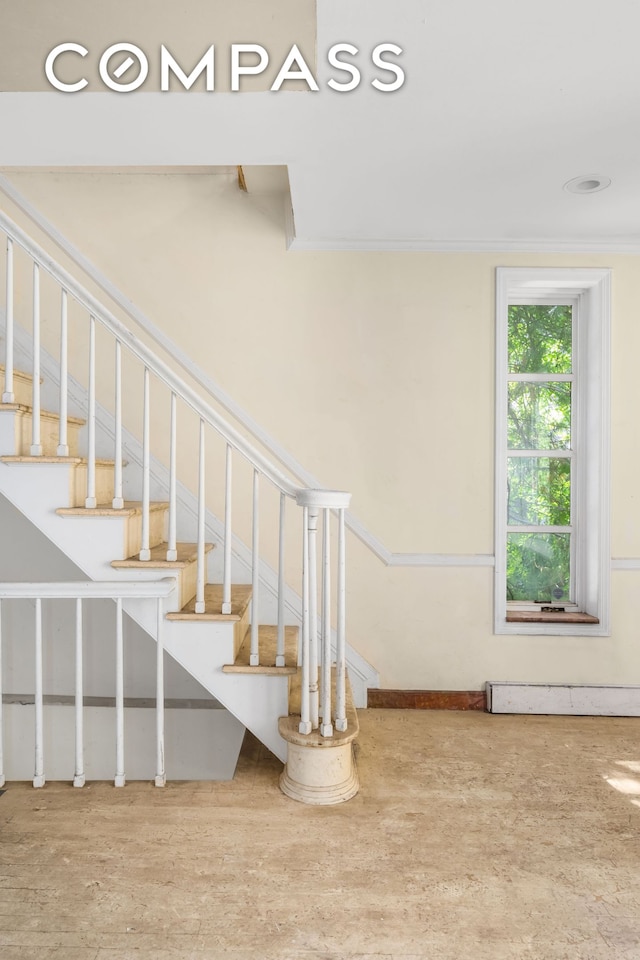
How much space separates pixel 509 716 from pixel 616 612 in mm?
782

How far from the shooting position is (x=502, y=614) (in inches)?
112

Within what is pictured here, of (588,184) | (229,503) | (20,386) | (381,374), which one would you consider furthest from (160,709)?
(588,184)

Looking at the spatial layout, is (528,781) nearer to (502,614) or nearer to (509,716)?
(509,716)

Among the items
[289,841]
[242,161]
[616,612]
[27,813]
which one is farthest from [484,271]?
[27,813]

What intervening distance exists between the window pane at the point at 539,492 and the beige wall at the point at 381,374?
243 mm

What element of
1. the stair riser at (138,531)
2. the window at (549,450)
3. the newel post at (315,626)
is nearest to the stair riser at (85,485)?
the stair riser at (138,531)

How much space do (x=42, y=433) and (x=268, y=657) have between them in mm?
1303

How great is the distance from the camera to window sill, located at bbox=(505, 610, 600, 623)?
284 cm

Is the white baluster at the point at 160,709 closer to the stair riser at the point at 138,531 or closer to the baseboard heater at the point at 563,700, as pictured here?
the stair riser at the point at 138,531

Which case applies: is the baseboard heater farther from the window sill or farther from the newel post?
the newel post

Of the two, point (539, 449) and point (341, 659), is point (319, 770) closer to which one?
point (341, 659)

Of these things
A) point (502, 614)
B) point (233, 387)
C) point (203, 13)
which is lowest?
point (502, 614)

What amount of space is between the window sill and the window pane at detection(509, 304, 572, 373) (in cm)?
132

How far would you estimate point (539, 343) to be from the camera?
3021 mm
